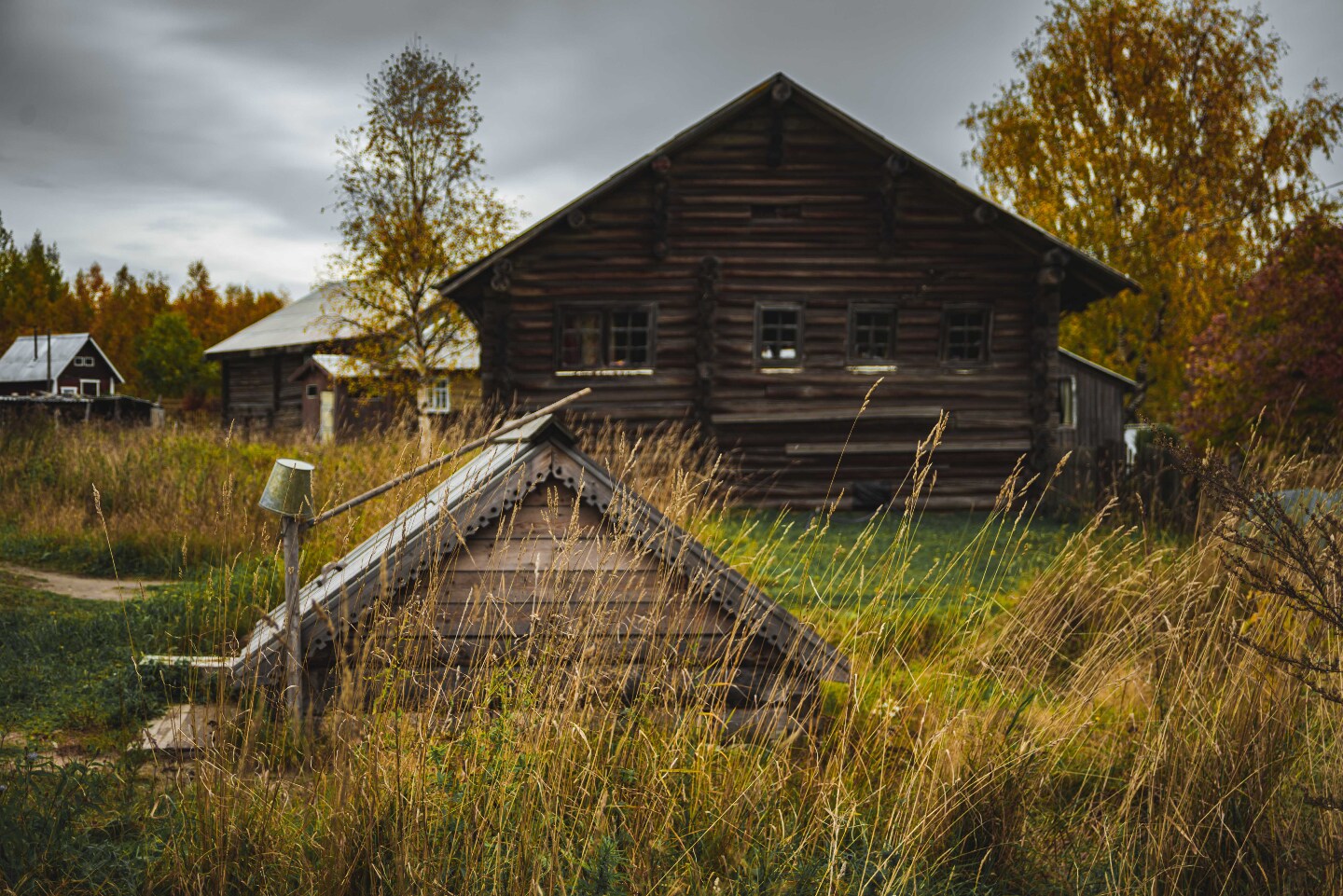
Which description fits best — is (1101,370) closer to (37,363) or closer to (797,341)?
(797,341)

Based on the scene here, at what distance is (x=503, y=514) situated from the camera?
3.35 metres

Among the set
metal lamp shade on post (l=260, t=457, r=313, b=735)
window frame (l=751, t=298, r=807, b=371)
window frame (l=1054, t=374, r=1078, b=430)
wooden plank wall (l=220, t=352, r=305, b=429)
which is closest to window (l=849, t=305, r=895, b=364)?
window frame (l=751, t=298, r=807, b=371)

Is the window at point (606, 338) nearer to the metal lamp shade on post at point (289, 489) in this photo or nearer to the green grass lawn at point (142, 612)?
the green grass lawn at point (142, 612)

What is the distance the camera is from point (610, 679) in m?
3.22

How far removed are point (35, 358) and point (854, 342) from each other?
46.1m

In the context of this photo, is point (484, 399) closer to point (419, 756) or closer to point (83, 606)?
point (83, 606)

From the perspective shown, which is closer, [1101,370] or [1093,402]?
[1101,370]

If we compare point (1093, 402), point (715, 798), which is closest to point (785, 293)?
point (715, 798)

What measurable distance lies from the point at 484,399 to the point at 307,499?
976 cm

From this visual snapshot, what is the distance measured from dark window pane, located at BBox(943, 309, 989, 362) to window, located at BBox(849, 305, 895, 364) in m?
0.84

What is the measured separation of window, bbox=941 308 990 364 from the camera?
545 inches

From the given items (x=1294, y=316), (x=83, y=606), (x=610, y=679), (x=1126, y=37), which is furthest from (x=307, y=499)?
(x=1126, y=37)

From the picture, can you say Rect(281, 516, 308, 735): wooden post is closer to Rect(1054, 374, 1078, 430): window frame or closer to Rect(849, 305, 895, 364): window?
Rect(849, 305, 895, 364): window

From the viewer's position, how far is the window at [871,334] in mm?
13672
